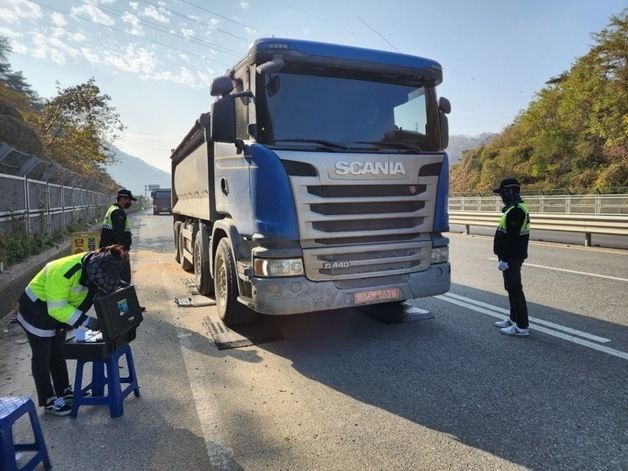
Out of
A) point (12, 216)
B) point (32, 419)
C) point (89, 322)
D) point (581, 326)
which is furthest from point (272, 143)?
point (12, 216)

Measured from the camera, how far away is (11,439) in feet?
8.24

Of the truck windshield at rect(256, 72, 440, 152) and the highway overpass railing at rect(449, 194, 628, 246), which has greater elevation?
the truck windshield at rect(256, 72, 440, 152)

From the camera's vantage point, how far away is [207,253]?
681 cm

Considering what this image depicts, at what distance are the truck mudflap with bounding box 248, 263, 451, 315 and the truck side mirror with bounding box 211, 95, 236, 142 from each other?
1570 mm

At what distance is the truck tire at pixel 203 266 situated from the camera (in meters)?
6.81

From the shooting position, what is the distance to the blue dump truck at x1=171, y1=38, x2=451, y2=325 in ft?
13.9

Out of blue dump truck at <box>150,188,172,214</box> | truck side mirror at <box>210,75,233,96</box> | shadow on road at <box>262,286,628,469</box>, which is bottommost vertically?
shadow on road at <box>262,286,628,469</box>

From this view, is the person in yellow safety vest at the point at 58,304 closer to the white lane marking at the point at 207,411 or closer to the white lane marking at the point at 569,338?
the white lane marking at the point at 207,411

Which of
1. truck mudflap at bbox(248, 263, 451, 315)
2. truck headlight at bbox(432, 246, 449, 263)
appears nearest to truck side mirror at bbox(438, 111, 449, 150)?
truck headlight at bbox(432, 246, 449, 263)

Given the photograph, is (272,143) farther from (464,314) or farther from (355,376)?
(464,314)

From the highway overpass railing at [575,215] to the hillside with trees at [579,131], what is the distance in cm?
1537

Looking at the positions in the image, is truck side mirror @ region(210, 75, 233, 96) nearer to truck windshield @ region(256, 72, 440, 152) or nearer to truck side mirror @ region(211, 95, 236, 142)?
truck side mirror @ region(211, 95, 236, 142)

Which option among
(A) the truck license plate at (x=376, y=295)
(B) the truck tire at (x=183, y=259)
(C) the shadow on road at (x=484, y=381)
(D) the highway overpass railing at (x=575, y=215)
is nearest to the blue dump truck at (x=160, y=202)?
(D) the highway overpass railing at (x=575, y=215)

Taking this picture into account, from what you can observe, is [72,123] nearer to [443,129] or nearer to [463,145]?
[443,129]
